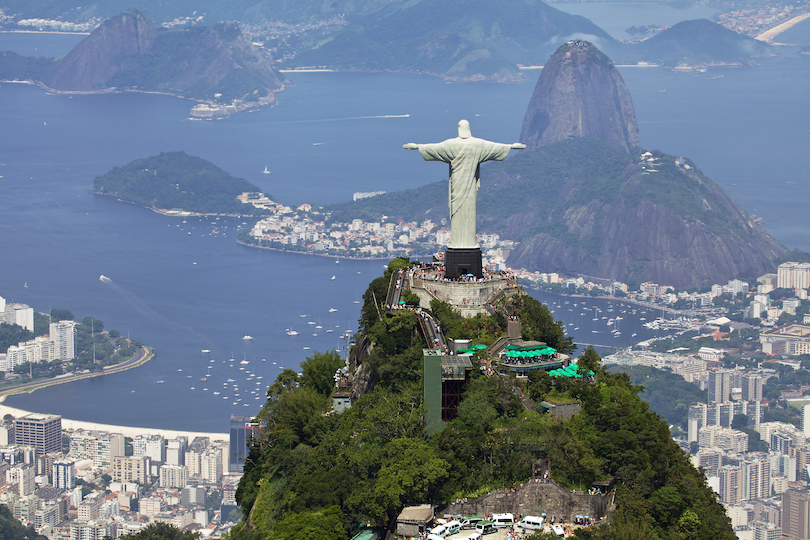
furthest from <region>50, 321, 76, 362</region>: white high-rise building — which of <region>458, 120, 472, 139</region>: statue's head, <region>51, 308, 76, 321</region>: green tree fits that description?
<region>458, 120, 472, 139</region>: statue's head

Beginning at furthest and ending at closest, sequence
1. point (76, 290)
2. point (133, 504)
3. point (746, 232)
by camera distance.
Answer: point (746, 232)
point (76, 290)
point (133, 504)

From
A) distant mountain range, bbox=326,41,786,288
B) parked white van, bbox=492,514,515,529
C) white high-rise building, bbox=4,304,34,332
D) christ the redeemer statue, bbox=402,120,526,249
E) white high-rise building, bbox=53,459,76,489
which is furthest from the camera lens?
distant mountain range, bbox=326,41,786,288

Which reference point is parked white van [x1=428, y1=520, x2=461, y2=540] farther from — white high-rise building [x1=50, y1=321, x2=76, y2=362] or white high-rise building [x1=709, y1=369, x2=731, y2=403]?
white high-rise building [x1=50, y1=321, x2=76, y2=362]

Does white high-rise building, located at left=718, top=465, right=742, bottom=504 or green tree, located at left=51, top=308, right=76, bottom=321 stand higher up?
green tree, located at left=51, top=308, right=76, bottom=321

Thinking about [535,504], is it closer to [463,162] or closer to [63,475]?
[463,162]

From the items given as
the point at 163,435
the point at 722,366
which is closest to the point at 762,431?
the point at 722,366

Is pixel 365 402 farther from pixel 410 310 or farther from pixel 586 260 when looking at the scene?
pixel 586 260

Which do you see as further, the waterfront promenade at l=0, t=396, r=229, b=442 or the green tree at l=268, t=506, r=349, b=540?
the waterfront promenade at l=0, t=396, r=229, b=442
